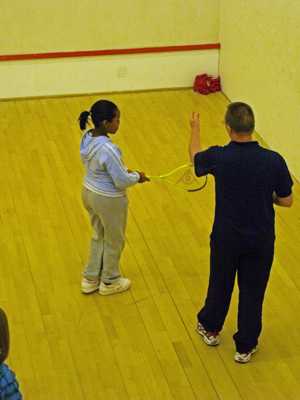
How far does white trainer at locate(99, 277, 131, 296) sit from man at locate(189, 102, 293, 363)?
683 mm

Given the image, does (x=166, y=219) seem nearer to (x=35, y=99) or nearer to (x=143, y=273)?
(x=143, y=273)

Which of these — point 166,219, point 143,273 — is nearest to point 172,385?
point 143,273

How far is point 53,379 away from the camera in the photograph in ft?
11.9

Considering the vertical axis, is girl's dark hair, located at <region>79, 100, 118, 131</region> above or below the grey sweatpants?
above

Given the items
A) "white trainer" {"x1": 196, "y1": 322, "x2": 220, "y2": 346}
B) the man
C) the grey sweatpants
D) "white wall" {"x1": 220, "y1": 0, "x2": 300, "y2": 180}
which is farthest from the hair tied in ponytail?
"white wall" {"x1": 220, "y1": 0, "x2": 300, "y2": 180}

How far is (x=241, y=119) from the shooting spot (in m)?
3.19

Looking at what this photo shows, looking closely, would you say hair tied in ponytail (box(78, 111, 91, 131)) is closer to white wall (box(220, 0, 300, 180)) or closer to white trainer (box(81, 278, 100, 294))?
white trainer (box(81, 278, 100, 294))

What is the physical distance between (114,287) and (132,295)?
107 mm

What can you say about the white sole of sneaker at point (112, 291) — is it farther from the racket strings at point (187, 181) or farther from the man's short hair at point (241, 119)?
the man's short hair at point (241, 119)

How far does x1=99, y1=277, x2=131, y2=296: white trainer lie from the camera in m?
4.22

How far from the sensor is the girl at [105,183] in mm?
3723

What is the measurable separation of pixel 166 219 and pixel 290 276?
967 mm

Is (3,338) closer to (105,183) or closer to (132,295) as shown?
(105,183)

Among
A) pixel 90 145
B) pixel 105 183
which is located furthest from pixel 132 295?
pixel 90 145
